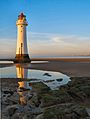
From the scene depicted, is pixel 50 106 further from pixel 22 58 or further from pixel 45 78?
pixel 22 58

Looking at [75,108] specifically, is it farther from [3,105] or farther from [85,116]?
[3,105]

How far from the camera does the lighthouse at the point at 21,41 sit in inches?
1569

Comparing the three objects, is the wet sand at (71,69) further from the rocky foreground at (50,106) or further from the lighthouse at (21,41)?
the rocky foreground at (50,106)

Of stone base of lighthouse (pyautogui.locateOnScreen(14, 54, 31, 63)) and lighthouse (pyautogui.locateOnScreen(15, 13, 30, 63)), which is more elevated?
lighthouse (pyautogui.locateOnScreen(15, 13, 30, 63))

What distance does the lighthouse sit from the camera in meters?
39.8

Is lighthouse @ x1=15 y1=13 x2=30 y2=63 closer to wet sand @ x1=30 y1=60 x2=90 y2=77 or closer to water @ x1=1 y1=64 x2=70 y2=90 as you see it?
wet sand @ x1=30 y1=60 x2=90 y2=77

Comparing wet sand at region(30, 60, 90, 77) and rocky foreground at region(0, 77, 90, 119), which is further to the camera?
wet sand at region(30, 60, 90, 77)

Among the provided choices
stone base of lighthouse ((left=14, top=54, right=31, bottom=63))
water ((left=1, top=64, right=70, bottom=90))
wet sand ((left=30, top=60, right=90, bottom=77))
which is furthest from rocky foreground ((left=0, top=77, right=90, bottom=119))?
stone base of lighthouse ((left=14, top=54, right=31, bottom=63))

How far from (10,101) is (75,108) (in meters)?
4.00

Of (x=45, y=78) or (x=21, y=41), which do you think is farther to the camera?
(x=21, y=41)

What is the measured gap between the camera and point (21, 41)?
40.0 meters

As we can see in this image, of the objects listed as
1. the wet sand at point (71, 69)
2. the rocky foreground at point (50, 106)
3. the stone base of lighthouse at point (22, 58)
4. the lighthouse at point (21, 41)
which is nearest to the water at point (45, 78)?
the wet sand at point (71, 69)

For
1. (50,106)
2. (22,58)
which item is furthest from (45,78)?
(22,58)

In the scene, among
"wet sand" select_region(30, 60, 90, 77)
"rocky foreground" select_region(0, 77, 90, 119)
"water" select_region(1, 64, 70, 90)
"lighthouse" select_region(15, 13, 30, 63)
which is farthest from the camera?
"lighthouse" select_region(15, 13, 30, 63)
